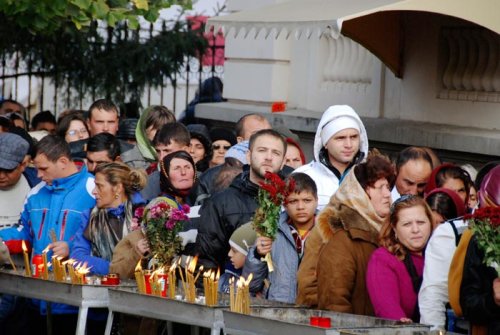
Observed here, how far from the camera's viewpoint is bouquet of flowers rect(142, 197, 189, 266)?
9.14 m

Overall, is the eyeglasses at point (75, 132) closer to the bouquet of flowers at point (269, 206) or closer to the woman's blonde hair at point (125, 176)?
the woman's blonde hair at point (125, 176)

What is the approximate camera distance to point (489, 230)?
287 inches

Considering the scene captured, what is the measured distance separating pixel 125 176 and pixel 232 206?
0.92 metres

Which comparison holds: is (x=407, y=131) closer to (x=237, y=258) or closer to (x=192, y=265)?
(x=237, y=258)

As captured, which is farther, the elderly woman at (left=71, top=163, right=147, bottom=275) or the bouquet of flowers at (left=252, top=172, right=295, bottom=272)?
the elderly woman at (left=71, top=163, right=147, bottom=275)

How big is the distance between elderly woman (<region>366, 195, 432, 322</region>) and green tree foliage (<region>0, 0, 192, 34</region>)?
5629mm

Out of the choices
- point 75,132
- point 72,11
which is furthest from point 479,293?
point 72,11

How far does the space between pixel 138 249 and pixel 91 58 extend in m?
8.63

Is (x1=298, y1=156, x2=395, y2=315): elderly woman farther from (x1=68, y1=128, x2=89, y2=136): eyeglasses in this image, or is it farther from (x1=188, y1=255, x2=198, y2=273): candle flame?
(x1=68, y1=128, x2=89, y2=136): eyeglasses

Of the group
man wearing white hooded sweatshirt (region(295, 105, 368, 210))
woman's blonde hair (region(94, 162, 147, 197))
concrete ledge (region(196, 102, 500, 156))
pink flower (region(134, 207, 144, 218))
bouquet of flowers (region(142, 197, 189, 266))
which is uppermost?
concrete ledge (region(196, 102, 500, 156))

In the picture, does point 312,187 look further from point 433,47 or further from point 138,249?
point 433,47

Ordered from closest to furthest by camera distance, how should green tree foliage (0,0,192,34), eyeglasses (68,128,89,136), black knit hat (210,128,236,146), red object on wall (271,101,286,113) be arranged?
1. black knit hat (210,128,236,146)
2. eyeglasses (68,128,89,136)
3. green tree foliage (0,0,192,34)
4. red object on wall (271,101,286,113)

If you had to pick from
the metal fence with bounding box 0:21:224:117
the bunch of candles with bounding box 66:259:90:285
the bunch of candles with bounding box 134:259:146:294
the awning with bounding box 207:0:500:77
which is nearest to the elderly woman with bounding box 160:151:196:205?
the bunch of candles with bounding box 66:259:90:285

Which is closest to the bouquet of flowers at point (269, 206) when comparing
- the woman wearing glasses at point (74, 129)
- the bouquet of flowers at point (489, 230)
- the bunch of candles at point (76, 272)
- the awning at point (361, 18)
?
the bunch of candles at point (76, 272)
